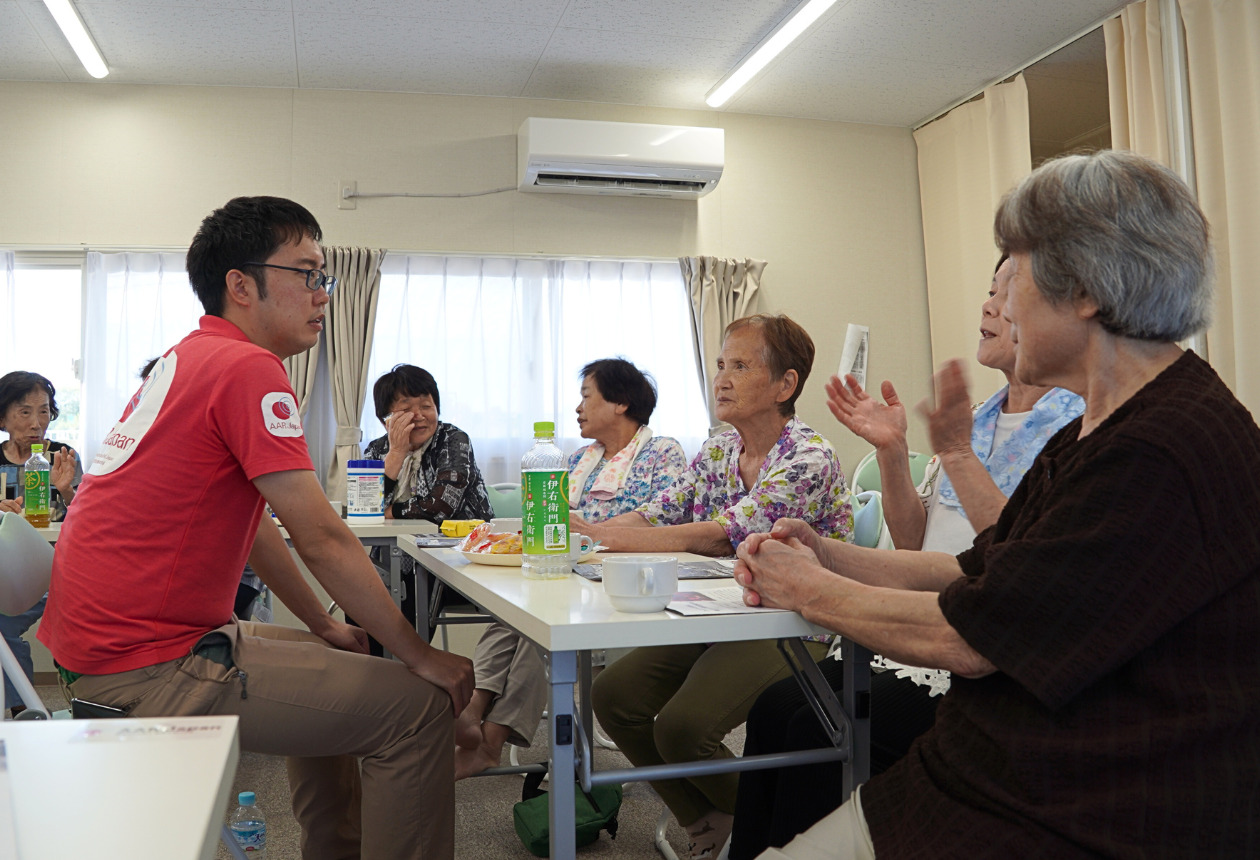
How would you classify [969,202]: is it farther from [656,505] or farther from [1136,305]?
[1136,305]

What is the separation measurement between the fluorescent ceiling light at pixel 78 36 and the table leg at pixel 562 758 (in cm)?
396

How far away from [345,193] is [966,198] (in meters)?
3.21

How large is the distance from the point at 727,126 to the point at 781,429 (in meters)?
3.50

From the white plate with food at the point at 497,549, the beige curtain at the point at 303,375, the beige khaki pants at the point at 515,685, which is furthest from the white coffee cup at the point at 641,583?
the beige curtain at the point at 303,375

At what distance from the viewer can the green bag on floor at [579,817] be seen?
7.59 ft

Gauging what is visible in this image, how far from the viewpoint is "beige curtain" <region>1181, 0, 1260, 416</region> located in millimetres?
3623

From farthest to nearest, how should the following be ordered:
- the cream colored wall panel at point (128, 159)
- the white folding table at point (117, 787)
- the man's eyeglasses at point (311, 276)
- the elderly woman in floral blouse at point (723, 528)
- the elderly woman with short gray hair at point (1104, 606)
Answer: the cream colored wall panel at point (128, 159)
the elderly woman in floral blouse at point (723, 528)
the man's eyeglasses at point (311, 276)
the elderly woman with short gray hair at point (1104, 606)
the white folding table at point (117, 787)

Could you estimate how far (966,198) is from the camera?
5.12 metres

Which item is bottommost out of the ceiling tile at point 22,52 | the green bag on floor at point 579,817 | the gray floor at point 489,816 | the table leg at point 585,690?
the gray floor at point 489,816

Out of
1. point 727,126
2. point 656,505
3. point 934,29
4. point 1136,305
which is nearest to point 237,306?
point 656,505

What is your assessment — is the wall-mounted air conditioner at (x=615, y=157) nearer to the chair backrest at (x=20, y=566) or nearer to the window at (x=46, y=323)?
the window at (x=46, y=323)

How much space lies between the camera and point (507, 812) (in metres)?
2.65

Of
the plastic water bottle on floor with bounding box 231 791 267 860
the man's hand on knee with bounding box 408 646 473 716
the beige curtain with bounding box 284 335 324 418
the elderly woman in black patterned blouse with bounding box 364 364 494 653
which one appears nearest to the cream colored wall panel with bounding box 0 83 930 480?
the beige curtain with bounding box 284 335 324 418

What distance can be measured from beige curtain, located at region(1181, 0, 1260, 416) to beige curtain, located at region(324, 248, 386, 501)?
3.67m
